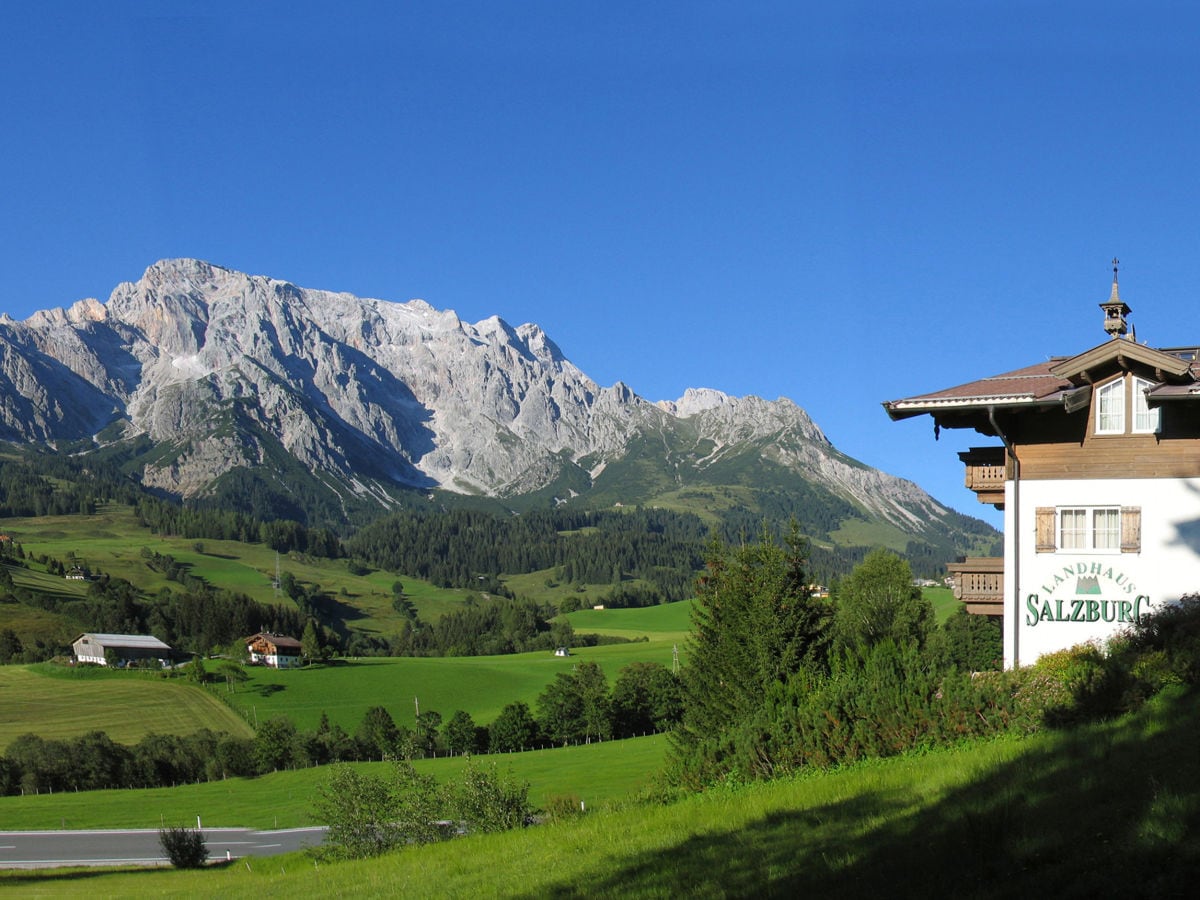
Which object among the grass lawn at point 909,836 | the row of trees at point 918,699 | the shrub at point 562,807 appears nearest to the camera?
the grass lawn at point 909,836

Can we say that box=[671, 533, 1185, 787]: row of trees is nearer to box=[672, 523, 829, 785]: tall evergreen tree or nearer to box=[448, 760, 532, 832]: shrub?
box=[448, 760, 532, 832]: shrub

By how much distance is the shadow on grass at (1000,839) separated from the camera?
10.9 meters

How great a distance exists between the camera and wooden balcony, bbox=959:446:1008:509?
33438 millimetres

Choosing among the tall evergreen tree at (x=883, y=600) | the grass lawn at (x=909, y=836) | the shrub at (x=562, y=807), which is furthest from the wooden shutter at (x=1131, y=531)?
the tall evergreen tree at (x=883, y=600)

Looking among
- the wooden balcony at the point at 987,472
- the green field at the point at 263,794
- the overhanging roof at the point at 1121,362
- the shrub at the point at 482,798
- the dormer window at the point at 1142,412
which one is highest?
the overhanging roof at the point at 1121,362

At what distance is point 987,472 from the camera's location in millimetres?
33531

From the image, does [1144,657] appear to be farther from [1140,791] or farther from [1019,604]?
[1019,604]

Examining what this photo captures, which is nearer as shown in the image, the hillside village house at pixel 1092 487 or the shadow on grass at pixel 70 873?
the hillside village house at pixel 1092 487

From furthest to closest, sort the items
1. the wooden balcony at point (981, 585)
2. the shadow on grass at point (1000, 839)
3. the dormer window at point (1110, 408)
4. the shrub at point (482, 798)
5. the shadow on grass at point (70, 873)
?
the shadow on grass at point (70, 873), the wooden balcony at point (981, 585), the shrub at point (482, 798), the dormer window at point (1110, 408), the shadow on grass at point (1000, 839)

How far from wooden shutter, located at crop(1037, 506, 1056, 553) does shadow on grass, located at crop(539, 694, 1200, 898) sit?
1433 cm

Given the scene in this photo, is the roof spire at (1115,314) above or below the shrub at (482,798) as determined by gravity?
above

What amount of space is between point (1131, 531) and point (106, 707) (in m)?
153

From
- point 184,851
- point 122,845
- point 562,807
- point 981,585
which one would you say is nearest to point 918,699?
point 562,807

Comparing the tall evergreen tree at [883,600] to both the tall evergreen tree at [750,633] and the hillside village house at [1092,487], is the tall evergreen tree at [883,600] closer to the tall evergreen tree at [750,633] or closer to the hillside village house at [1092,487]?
the tall evergreen tree at [750,633]
